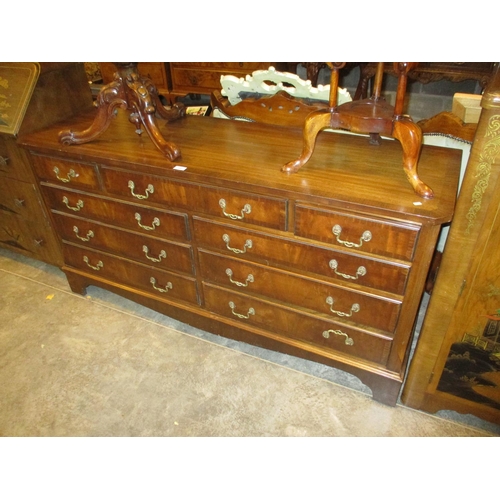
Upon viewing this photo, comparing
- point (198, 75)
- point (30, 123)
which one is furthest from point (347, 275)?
point (198, 75)

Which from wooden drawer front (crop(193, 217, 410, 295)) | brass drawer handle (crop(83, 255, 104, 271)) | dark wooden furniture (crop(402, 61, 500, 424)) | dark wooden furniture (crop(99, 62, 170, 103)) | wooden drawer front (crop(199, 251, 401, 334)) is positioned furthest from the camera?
dark wooden furniture (crop(99, 62, 170, 103))

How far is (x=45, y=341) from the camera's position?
2.37m

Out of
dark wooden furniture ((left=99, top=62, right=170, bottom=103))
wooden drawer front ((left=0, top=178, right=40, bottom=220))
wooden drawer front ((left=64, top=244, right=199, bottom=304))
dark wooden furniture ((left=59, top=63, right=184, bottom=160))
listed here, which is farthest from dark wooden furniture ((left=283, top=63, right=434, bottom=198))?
dark wooden furniture ((left=99, top=62, right=170, bottom=103))

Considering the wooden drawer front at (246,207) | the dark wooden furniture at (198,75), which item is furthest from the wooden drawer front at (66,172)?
the dark wooden furniture at (198,75)

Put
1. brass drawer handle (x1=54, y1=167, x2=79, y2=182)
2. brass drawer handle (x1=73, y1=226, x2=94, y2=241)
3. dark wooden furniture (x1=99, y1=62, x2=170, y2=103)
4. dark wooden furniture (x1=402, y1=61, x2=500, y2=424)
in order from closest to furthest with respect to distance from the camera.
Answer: dark wooden furniture (x1=402, y1=61, x2=500, y2=424) < brass drawer handle (x1=54, y1=167, x2=79, y2=182) < brass drawer handle (x1=73, y1=226, x2=94, y2=241) < dark wooden furniture (x1=99, y1=62, x2=170, y2=103)

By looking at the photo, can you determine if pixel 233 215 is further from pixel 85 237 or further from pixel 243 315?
pixel 85 237

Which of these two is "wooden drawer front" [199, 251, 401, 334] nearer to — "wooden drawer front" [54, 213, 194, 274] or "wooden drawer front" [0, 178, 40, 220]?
"wooden drawer front" [54, 213, 194, 274]

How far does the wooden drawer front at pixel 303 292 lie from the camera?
5.44ft

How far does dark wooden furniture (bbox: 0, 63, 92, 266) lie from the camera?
2.07 metres

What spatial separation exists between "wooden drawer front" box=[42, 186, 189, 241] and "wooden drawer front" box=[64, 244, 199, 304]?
0.27 m

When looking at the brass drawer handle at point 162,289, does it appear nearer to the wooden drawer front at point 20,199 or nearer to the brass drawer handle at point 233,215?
the brass drawer handle at point 233,215

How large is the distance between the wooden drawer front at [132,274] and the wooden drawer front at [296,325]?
0.14 metres

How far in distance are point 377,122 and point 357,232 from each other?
407 millimetres

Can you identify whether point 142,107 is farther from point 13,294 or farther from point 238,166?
point 13,294
